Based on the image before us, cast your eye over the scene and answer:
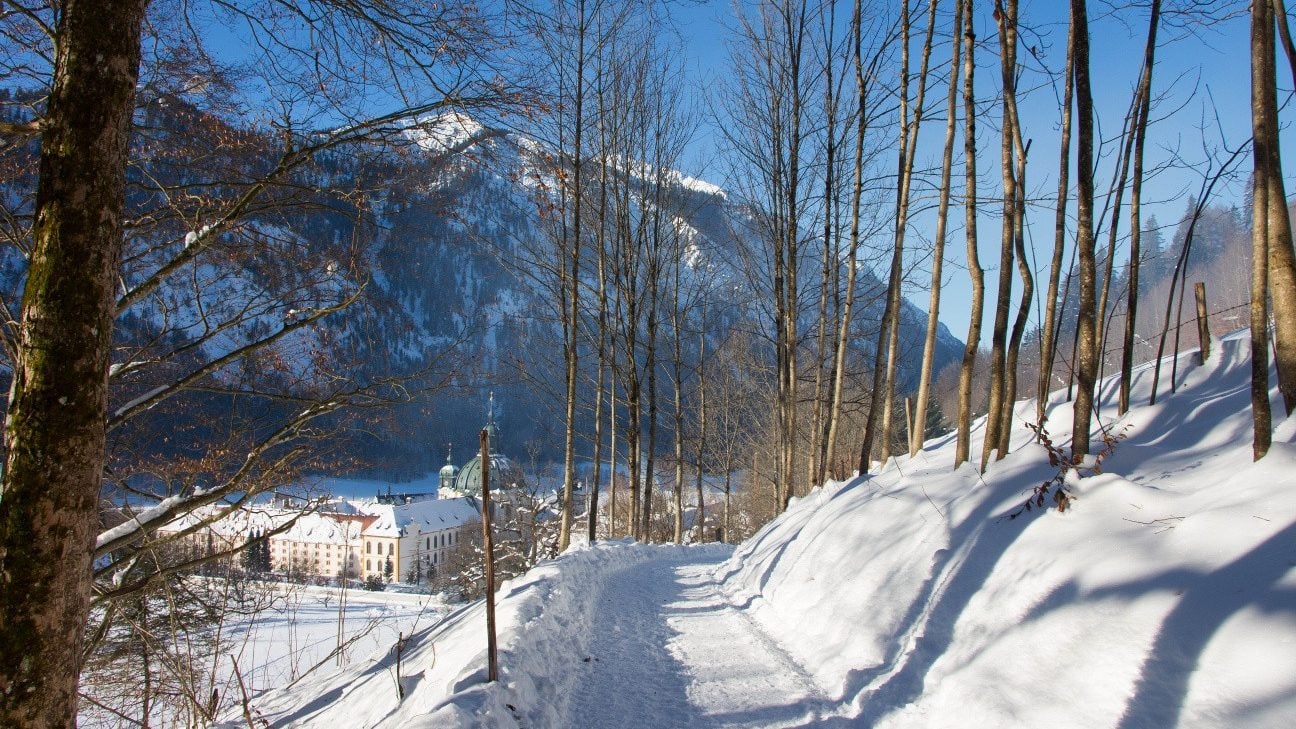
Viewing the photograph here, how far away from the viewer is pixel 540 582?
6.19 metres

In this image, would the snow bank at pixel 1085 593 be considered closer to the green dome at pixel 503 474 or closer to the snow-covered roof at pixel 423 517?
the green dome at pixel 503 474

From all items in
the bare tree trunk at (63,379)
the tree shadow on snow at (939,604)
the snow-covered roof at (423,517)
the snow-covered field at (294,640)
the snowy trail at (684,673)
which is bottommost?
the snow-covered roof at (423,517)

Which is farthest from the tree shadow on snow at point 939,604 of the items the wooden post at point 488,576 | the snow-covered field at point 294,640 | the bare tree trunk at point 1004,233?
the snow-covered field at point 294,640

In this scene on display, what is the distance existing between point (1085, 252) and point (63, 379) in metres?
5.66

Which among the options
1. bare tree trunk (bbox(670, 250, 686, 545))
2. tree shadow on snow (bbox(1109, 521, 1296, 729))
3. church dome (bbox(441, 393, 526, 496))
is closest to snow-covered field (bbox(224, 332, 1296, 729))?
tree shadow on snow (bbox(1109, 521, 1296, 729))

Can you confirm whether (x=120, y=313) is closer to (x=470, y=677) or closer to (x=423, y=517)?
(x=470, y=677)

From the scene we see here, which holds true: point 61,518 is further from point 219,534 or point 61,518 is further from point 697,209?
point 697,209

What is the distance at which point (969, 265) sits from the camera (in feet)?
21.7

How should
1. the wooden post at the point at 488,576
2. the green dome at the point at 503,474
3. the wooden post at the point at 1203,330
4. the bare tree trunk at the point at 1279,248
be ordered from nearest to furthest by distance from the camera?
the wooden post at the point at 488,576
the bare tree trunk at the point at 1279,248
the wooden post at the point at 1203,330
the green dome at the point at 503,474

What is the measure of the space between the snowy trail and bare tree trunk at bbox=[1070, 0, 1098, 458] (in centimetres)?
271

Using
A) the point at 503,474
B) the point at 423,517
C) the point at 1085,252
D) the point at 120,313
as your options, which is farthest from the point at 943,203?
the point at 423,517

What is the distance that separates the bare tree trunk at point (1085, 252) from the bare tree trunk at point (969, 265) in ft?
5.00

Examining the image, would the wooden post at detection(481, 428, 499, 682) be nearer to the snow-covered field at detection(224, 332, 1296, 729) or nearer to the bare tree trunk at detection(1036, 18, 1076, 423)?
the snow-covered field at detection(224, 332, 1296, 729)

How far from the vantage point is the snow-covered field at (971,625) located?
2.58 metres
